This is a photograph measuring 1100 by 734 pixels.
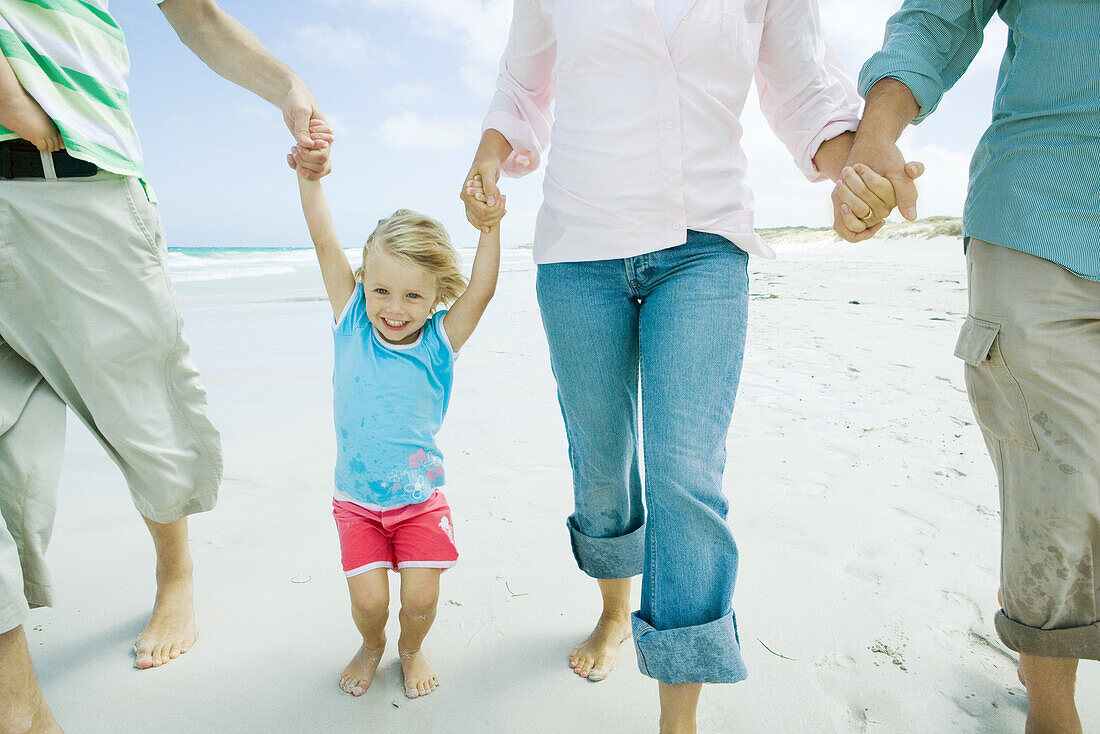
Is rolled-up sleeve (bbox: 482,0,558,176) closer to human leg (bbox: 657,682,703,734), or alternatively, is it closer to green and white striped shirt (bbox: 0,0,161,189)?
green and white striped shirt (bbox: 0,0,161,189)

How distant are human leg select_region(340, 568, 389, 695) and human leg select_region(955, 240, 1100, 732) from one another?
1.46 metres

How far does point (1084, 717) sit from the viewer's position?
5.37 ft

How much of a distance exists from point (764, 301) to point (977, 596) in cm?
693

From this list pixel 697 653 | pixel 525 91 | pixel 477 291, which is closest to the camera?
pixel 697 653

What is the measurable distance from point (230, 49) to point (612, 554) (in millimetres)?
1800

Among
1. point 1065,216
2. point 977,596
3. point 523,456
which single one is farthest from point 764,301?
point 1065,216

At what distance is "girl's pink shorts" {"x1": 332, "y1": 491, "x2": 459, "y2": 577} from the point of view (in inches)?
71.1

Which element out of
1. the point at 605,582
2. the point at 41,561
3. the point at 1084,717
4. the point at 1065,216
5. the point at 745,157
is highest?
the point at 745,157

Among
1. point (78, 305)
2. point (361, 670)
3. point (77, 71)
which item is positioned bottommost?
point (361, 670)

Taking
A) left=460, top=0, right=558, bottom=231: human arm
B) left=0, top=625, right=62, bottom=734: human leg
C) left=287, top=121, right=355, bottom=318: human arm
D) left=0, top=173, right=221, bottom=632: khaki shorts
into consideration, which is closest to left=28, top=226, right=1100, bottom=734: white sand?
left=0, top=625, right=62, bottom=734: human leg

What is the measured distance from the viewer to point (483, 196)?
187cm

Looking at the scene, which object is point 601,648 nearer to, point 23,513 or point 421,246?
point 421,246

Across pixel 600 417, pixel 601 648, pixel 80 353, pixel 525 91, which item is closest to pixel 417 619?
pixel 601 648

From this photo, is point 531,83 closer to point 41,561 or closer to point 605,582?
point 605,582
